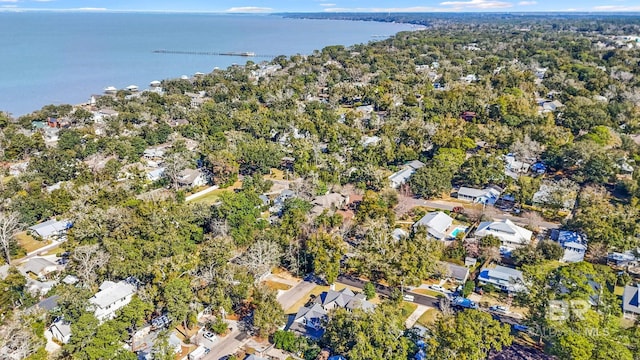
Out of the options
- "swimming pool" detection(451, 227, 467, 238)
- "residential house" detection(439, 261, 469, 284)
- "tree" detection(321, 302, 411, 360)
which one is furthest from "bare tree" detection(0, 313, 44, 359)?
"swimming pool" detection(451, 227, 467, 238)

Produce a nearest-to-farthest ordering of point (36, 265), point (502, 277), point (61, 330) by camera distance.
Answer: point (61, 330) → point (502, 277) → point (36, 265)

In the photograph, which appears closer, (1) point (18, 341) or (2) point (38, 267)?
(1) point (18, 341)

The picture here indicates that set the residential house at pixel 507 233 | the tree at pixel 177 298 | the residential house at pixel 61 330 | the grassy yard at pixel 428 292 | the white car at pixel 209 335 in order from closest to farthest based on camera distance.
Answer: the tree at pixel 177 298 < the residential house at pixel 61 330 < the white car at pixel 209 335 < the grassy yard at pixel 428 292 < the residential house at pixel 507 233

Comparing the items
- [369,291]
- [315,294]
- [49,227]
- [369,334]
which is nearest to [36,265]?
[49,227]

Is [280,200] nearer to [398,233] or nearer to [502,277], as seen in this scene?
[398,233]

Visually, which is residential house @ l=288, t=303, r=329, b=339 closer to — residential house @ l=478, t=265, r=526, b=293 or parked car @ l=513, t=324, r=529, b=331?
parked car @ l=513, t=324, r=529, b=331

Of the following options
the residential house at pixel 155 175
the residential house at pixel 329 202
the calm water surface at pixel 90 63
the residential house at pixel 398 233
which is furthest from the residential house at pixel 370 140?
the calm water surface at pixel 90 63

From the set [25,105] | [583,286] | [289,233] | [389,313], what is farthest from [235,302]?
[25,105]

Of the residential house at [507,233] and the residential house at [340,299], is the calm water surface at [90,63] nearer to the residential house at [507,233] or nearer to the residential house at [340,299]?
the residential house at [340,299]
